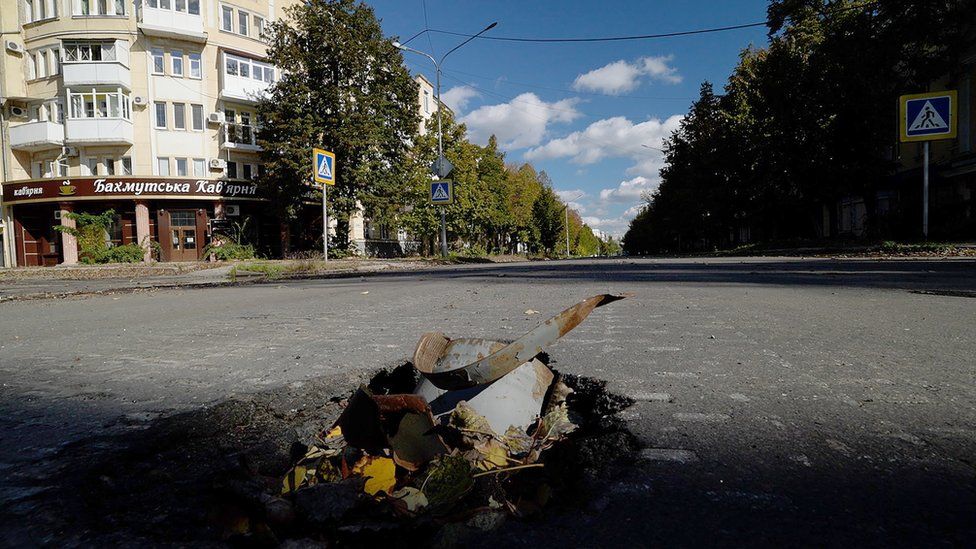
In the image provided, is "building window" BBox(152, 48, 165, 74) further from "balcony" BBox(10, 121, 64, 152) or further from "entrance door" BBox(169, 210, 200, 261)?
"entrance door" BBox(169, 210, 200, 261)

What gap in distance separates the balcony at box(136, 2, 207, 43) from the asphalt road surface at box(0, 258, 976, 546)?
29755 mm

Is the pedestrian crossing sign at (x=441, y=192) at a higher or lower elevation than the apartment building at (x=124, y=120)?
lower

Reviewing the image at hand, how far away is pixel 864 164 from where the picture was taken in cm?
2119

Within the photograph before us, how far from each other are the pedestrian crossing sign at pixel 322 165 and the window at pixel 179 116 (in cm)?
1679

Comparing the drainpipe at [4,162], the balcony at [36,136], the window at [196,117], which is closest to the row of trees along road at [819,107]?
the window at [196,117]

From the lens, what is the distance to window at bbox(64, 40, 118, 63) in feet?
88.6

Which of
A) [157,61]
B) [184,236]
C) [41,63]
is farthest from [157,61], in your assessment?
[184,236]

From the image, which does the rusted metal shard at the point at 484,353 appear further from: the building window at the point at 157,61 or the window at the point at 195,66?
the building window at the point at 157,61

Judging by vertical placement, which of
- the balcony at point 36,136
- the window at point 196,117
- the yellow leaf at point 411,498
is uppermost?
the window at point 196,117

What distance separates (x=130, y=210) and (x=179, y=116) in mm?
5944

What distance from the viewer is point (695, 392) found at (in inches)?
65.4

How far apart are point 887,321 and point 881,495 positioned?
9.07ft

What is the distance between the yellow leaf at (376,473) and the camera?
3.21 ft

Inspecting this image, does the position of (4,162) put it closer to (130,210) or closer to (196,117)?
(130,210)
